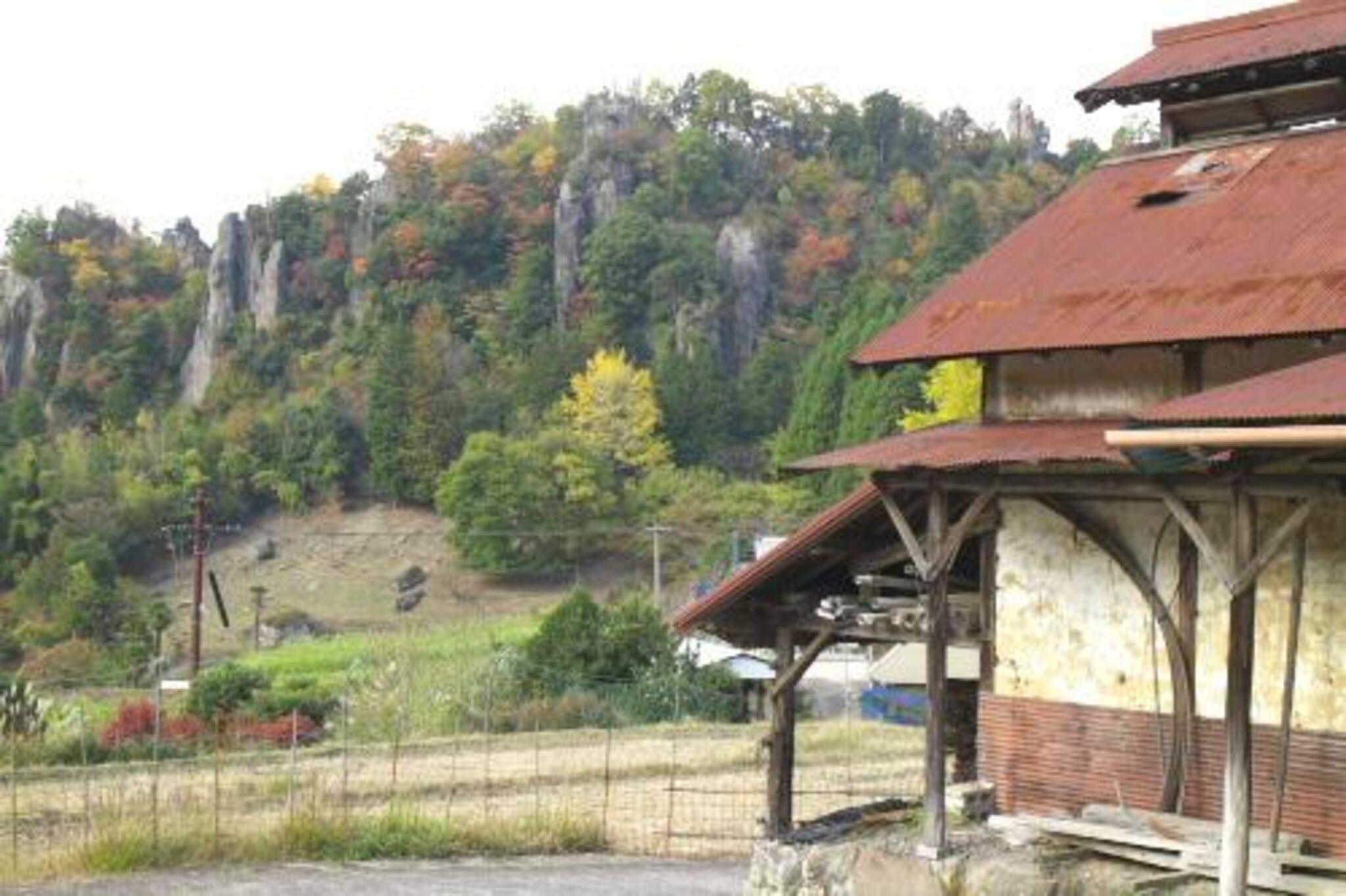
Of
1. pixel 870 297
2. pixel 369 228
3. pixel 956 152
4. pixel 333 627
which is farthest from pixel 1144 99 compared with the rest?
pixel 956 152

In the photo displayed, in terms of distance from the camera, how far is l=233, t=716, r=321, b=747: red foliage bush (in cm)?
3431

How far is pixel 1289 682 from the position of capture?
39.2ft

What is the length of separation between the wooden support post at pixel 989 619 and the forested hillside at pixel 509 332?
142 ft

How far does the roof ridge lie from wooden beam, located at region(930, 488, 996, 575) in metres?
6.04

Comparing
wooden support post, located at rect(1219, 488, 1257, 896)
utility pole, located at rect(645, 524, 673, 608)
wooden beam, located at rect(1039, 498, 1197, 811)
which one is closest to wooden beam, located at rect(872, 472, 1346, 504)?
wooden support post, located at rect(1219, 488, 1257, 896)

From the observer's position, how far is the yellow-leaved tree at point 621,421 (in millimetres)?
79625

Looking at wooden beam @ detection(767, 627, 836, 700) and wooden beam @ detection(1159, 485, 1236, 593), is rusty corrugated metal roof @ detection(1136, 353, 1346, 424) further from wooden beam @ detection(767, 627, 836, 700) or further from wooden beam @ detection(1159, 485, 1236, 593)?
wooden beam @ detection(767, 627, 836, 700)

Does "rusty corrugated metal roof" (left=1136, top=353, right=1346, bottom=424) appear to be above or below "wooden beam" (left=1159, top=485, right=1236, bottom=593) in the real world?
above

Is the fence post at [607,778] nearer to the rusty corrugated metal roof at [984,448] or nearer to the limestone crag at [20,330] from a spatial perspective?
the rusty corrugated metal roof at [984,448]

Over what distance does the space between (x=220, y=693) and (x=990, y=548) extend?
26314 mm

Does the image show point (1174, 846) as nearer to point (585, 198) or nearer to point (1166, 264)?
point (1166, 264)

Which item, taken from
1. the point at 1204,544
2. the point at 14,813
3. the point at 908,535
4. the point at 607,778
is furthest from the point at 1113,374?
the point at 14,813

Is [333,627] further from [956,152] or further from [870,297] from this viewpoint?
[956,152]

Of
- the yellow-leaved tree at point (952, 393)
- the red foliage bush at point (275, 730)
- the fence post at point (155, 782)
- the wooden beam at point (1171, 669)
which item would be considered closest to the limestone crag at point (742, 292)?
the yellow-leaved tree at point (952, 393)
